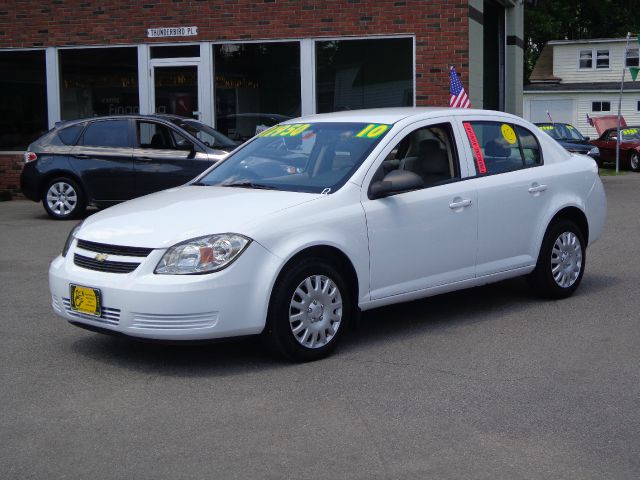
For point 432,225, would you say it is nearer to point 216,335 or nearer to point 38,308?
point 216,335

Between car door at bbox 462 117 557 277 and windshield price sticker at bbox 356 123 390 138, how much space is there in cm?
76

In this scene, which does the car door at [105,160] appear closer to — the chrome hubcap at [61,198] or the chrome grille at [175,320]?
the chrome hubcap at [61,198]

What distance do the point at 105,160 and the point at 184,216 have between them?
8946 millimetres

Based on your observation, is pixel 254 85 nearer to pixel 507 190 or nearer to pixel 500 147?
pixel 500 147

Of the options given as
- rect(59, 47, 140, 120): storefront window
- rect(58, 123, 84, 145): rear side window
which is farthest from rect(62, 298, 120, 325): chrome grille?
rect(59, 47, 140, 120): storefront window

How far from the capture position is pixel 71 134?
15.1 meters

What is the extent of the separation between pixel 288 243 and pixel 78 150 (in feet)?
31.6

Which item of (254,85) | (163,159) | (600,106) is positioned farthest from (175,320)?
(600,106)

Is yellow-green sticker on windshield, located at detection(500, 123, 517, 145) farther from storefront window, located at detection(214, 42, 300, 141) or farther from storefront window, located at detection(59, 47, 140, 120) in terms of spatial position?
storefront window, located at detection(59, 47, 140, 120)

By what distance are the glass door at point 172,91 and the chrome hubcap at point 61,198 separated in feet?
15.0

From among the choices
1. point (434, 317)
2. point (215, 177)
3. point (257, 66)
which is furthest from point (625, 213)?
point (215, 177)

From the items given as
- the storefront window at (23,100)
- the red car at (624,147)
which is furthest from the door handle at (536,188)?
the red car at (624,147)

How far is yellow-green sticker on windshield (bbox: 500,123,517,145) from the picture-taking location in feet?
26.0

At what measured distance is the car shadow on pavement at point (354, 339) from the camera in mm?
6223
